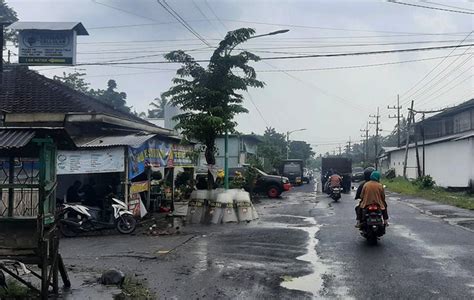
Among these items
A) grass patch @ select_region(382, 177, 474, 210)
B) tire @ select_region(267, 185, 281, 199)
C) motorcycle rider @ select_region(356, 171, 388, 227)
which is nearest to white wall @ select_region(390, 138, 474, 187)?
grass patch @ select_region(382, 177, 474, 210)

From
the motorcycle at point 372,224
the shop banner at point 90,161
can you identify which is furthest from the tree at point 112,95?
the motorcycle at point 372,224

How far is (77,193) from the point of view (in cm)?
1592

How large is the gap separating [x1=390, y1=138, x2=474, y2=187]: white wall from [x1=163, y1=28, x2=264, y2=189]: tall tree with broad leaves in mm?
19274

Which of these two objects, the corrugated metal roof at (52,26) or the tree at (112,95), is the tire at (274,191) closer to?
the corrugated metal roof at (52,26)

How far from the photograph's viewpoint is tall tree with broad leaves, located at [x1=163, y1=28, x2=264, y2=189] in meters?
16.4

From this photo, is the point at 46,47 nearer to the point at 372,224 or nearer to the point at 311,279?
the point at 372,224

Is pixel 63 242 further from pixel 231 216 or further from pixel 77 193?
pixel 231 216

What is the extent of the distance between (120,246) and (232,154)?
35868mm

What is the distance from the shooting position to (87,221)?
1370 centimetres

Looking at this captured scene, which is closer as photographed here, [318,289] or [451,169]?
[318,289]

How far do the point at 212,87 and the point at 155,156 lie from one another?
308 cm

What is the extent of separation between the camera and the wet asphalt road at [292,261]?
6953mm

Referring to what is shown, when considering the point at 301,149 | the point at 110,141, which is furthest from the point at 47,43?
the point at 301,149

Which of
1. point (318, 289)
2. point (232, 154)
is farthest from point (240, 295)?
point (232, 154)
